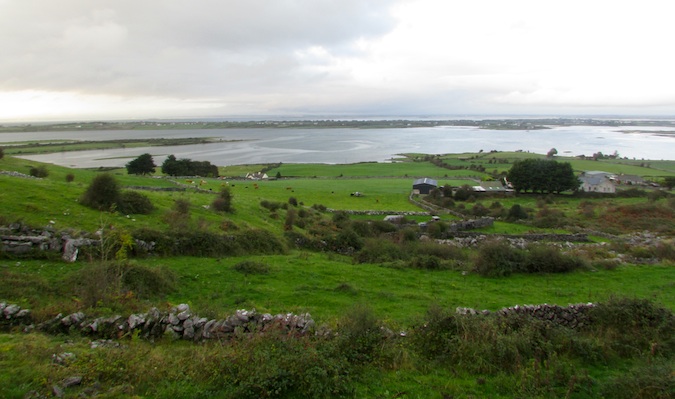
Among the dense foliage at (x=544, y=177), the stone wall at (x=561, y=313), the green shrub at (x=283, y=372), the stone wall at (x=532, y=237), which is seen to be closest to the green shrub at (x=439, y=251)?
the stone wall at (x=532, y=237)

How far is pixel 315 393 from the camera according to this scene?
716 centimetres

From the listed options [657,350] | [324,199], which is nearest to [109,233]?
[657,350]

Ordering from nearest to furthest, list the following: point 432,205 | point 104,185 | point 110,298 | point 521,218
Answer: point 110,298 < point 104,185 < point 521,218 < point 432,205

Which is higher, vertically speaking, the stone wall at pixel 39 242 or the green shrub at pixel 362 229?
the stone wall at pixel 39 242

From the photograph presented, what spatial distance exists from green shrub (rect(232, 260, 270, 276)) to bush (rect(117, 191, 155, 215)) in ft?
26.1

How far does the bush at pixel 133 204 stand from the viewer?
20.2 meters

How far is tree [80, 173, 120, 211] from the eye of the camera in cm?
1938

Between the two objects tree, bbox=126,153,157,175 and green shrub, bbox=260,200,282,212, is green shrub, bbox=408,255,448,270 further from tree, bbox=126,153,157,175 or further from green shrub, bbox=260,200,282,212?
tree, bbox=126,153,157,175

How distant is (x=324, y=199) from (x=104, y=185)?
110ft

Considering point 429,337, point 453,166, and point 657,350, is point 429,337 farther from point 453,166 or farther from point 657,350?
point 453,166

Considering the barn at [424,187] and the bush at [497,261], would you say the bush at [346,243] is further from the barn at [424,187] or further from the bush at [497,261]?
the barn at [424,187]

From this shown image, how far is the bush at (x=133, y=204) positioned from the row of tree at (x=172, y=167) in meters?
55.9

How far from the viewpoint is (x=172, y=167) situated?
76312 mm

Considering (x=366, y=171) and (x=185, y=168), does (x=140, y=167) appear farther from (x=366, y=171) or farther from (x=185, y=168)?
(x=366, y=171)
